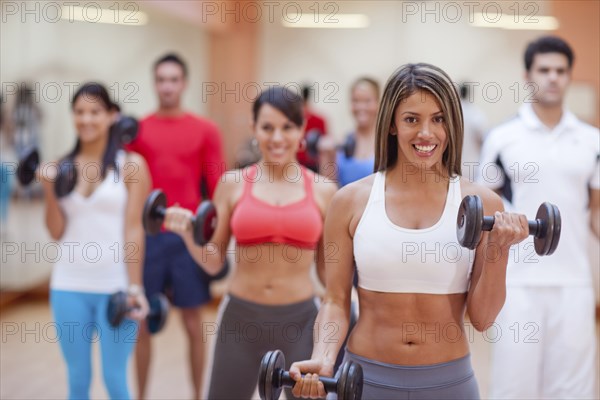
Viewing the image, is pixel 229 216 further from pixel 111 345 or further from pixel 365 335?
pixel 365 335

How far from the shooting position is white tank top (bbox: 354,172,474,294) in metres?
2.03

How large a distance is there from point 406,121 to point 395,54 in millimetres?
4702

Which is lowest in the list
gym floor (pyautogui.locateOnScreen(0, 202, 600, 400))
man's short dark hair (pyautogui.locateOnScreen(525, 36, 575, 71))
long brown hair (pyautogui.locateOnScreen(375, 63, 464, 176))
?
gym floor (pyautogui.locateOnScreen(0, 202, 600, 400))

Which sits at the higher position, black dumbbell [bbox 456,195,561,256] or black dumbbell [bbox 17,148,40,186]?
black dumbbell [bbox 17,148,40,186]

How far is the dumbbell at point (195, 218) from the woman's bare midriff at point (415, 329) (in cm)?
80

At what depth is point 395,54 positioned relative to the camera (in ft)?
21.8

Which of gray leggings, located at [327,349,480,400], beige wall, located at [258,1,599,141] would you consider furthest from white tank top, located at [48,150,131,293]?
beige wall, located at [258,1,599,141]

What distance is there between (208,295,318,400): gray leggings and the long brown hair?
0.90m

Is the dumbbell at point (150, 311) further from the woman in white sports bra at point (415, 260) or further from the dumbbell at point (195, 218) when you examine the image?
the woman in white sports bra at point (415, 260)

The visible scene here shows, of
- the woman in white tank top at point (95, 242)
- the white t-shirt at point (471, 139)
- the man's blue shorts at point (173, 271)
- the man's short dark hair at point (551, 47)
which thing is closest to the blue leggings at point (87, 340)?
the woman in white tank top at point (95, 242)

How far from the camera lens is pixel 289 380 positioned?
199cm

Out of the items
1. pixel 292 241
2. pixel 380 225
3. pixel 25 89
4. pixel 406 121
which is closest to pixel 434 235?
pixel 380 225

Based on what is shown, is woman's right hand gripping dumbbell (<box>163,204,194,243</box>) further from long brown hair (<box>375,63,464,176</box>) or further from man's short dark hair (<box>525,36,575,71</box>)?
man's short dark hair (<box>525,36,575,71</box>)

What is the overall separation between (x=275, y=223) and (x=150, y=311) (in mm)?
1004
